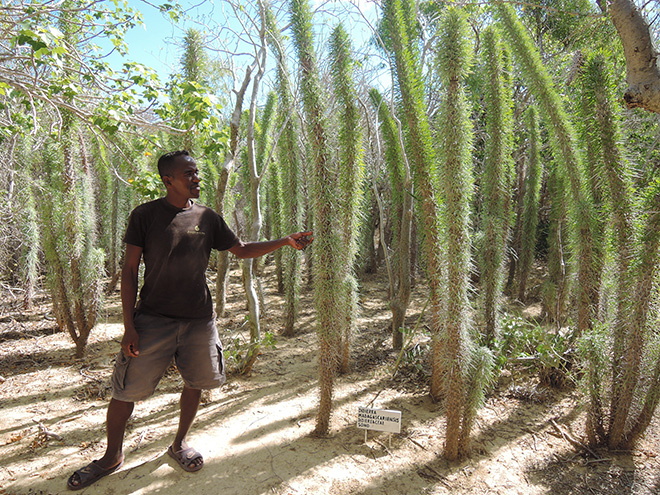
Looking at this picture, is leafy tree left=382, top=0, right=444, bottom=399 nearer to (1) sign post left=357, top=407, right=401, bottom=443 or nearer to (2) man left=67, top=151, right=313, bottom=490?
(1) sign post left=357, top=407, right=401, bottom=443

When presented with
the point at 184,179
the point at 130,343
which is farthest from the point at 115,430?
the point at 184,179

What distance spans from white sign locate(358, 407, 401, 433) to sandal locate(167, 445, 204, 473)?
1.13m

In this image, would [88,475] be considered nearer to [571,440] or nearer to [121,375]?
[121,375]

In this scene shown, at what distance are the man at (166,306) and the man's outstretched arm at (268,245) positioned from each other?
17 mm

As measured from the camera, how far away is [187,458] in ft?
8.47

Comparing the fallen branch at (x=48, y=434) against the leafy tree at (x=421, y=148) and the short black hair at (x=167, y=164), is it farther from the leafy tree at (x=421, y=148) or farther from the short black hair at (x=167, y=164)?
the leafy tree at (x=421, y=148)

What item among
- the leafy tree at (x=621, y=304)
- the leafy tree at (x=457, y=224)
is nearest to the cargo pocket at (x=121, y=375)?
the leafy tree at (x=457, y=224)

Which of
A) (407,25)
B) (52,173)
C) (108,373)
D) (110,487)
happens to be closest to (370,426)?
(110,487)

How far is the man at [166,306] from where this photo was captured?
7.47ft

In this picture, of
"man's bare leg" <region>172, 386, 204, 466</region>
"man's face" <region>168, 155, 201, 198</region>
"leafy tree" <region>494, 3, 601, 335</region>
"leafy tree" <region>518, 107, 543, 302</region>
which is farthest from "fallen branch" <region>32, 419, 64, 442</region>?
"leafy tree" <region>518, 107, 543, 302</region>

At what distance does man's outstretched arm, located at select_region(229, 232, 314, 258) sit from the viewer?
2543mm

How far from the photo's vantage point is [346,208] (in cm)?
378

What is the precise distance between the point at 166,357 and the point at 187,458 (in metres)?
0.76

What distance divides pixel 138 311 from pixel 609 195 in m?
3.19
